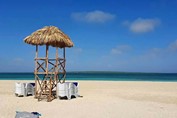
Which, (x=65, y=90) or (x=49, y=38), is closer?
(x=49, y=38)

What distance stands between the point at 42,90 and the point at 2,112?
487cm

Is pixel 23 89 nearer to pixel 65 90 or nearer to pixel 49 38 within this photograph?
pixel 65 90

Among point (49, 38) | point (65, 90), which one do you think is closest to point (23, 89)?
point (65, 90)

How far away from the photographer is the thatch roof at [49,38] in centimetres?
1429

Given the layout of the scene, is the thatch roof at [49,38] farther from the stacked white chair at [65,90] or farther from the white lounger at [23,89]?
the white lounger at [23,89]

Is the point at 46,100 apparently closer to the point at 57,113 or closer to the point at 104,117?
the point at 57,113

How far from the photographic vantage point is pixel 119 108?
38.2 ft

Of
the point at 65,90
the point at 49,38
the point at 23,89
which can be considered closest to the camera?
the point at 49,38

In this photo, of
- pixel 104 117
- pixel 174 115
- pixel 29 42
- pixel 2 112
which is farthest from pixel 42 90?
pixel 174 115

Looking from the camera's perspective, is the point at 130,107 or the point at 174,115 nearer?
the point at 174,115

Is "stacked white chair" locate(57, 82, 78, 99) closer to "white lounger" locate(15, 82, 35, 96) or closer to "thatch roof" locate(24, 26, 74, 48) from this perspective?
"thatch roof" locate(24, 26, 74, 48)

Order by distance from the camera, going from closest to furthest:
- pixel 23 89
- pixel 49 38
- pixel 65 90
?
pixel 49 38 → pixel 65 90 → pixel 23 89

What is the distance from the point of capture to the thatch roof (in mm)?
14289

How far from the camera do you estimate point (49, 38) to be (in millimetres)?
14250
